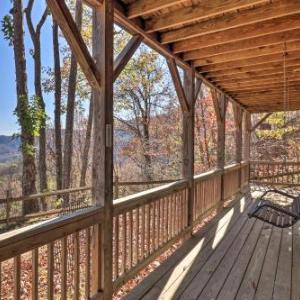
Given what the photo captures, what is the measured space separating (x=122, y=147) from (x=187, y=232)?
954 cm

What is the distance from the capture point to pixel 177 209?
3.90m

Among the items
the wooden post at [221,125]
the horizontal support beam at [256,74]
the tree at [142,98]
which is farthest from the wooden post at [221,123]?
the tree at [142,98]

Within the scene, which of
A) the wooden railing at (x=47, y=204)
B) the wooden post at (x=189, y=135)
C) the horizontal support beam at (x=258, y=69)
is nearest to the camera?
the wooden post at (x=189, y=135)

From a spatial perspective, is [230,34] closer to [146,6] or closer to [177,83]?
[177,83]

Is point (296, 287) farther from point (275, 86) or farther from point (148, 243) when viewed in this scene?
point (275, 86)

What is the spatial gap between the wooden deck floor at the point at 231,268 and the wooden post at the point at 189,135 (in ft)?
2.25

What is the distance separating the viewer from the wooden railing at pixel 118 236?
1.71 m

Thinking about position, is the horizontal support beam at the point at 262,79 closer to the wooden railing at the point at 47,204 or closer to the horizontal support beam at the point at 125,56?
the horizontal support beam at the point at 125,56

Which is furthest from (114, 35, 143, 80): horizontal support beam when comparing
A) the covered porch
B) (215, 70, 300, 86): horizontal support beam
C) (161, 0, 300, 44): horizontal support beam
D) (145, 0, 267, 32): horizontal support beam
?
(215, 70, 300, 86): horizontal support beam

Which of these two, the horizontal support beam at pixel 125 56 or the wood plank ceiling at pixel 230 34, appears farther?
the wood plank ceiling at pixel 230 34

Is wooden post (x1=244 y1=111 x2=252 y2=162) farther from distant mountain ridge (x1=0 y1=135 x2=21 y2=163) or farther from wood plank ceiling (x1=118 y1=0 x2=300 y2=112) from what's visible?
distant mountain ridge (x1=0 y1=135 x2=21 y2=163)

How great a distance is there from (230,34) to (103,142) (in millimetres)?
2075

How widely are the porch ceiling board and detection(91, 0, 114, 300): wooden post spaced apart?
9.3 inches

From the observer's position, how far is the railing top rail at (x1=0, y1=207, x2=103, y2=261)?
155cm
